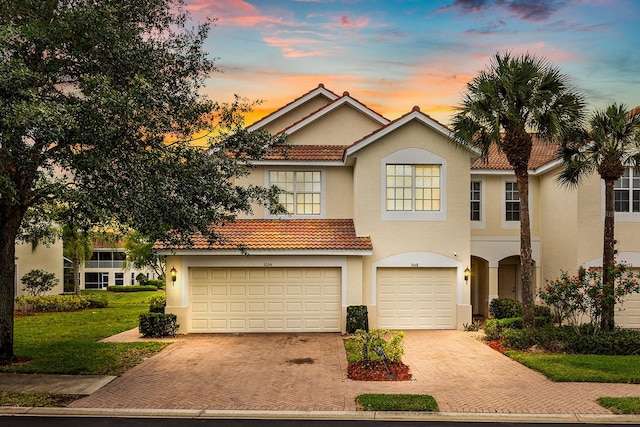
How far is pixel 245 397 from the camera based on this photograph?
10.2 m

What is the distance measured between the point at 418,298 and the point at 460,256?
2240 mm

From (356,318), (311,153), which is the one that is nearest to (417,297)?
(356,318)

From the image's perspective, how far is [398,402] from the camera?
966cm

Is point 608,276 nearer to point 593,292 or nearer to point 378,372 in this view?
point 593,292

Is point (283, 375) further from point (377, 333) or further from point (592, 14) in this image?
point (592, 14)

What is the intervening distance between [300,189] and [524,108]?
8.82 metres

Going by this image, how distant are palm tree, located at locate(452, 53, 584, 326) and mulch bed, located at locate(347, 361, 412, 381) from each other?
5583mm

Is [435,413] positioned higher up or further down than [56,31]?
further down

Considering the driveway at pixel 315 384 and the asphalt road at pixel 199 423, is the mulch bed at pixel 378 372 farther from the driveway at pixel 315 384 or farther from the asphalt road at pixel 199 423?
the asphalt road at pixel 199 423

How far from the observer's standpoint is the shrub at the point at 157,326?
17266 millimetres

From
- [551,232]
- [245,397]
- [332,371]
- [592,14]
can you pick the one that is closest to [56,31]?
[245,397]

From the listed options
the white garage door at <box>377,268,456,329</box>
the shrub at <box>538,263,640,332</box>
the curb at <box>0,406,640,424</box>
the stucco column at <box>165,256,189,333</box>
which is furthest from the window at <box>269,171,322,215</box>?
the curb at <box>0,406,640,424</box>

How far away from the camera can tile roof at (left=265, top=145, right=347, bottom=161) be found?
63.7 feet

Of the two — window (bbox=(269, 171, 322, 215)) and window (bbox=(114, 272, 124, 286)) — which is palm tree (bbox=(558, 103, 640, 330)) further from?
window (bbox=(114, 272, 124, 286))
